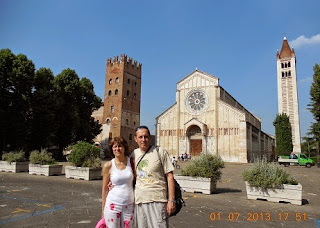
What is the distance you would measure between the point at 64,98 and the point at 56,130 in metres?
4.73

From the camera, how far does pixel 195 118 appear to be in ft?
112

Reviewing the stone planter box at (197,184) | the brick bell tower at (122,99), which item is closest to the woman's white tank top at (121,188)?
the stone planter box at (197,184)

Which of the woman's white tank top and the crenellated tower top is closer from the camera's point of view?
the woman's white tank top

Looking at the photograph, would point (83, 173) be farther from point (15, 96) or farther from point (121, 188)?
point (15, 96)

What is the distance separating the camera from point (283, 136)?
38.9 meters

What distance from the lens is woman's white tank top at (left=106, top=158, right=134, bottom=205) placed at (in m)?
2.88

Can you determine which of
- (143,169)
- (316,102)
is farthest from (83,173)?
(316,102)

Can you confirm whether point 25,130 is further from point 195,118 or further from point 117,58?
point 117,58

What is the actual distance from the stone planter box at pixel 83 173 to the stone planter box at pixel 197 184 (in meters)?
5.41

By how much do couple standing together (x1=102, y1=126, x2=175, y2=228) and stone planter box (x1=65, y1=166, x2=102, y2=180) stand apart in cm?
984

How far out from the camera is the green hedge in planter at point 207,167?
902 centimetres

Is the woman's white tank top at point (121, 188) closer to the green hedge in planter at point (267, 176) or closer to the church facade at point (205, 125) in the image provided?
the green hedge in planter at point (267, 176)

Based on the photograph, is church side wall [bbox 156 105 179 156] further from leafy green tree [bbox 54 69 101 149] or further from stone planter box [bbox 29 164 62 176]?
stone planter box [bbox 29 164 62 176]

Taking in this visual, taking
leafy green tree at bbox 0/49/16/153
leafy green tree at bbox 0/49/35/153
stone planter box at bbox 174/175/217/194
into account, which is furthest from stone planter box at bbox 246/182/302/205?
leafy green tree at bbox 0/49/16/153
